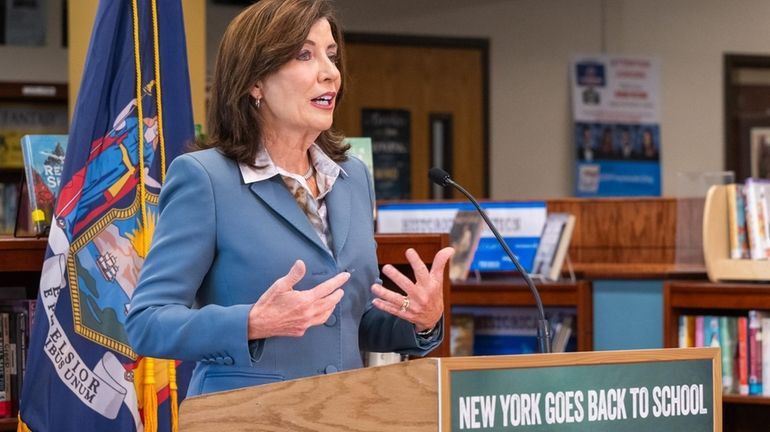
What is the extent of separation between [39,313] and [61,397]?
0.20 meters

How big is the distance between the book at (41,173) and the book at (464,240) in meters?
2.11

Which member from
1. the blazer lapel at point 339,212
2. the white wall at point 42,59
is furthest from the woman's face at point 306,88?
the white wall at point 42,59

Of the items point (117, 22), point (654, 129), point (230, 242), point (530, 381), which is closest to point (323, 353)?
point (230, 242)

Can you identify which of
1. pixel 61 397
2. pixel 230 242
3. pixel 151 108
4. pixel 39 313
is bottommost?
pixel 61 397

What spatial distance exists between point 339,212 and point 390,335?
0.22 metres

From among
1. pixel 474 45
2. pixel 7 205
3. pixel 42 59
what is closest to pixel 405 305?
pixel 7 205

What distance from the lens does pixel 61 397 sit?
8.74ft

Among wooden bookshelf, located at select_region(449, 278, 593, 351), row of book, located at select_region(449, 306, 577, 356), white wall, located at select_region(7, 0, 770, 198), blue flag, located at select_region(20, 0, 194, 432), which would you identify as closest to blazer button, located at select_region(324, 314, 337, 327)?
blue flag, located at select_region(20, 0, 194, 432)

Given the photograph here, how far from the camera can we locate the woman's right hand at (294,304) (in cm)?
156

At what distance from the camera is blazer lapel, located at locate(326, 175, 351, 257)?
6.12 feet

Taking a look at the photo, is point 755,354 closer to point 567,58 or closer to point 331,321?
point 331,321

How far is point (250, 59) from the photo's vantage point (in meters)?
1.82

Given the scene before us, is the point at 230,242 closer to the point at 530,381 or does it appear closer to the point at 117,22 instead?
the point at 530,381

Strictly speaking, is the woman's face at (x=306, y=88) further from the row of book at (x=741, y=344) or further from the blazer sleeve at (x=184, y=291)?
the row of book at (x=741, y=344)
